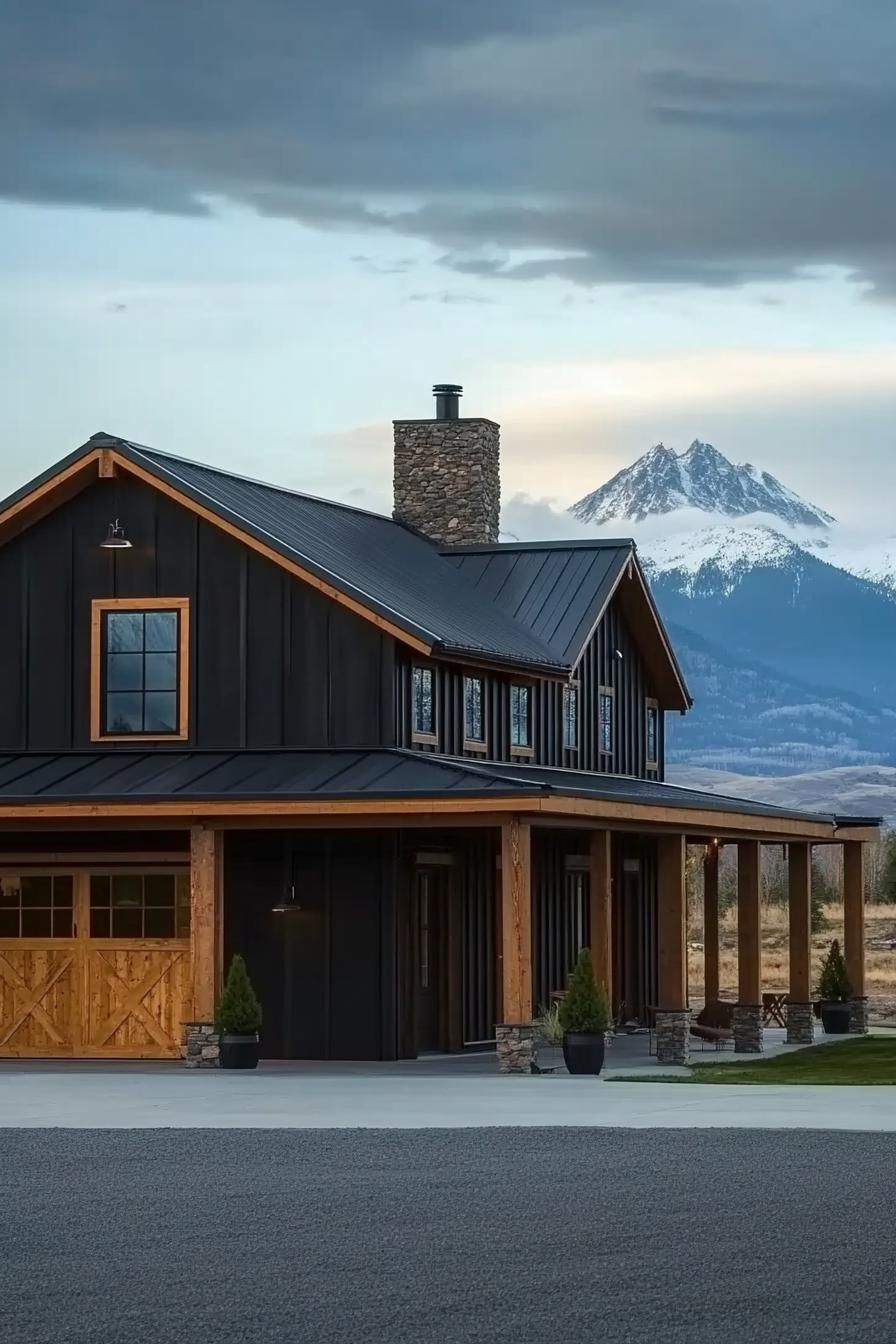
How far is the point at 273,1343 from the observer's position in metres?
9.62

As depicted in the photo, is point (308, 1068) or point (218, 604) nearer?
point (308, 1068)

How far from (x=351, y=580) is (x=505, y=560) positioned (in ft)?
24.5

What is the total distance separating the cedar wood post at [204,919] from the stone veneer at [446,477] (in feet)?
38.5

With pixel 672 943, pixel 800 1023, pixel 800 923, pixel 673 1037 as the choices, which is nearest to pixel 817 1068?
pixel 673 1037

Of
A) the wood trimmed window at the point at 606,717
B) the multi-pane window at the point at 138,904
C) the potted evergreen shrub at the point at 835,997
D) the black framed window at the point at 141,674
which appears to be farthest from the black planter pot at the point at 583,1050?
the potted evergreen shrub at the point at 835,997

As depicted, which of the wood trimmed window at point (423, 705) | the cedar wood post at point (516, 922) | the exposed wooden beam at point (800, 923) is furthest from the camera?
the exposed wooden beam at point (800, 923)

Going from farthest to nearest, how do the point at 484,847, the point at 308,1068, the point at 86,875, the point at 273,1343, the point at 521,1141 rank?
the point at 484,847 → the point at 86,875 → the point at 308,1068 → the point at 521,1141 → the point at 273,1343

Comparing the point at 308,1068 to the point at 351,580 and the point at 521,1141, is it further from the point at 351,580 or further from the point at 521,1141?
the point at 521,1141

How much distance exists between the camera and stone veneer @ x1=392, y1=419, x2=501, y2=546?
36312 millimetres

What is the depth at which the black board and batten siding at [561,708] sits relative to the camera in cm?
2828

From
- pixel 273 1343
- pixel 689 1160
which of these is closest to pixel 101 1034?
pixel 689 1160

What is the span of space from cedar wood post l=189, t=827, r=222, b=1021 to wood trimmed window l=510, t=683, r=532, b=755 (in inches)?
261

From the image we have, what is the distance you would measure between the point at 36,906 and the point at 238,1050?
13.0ft

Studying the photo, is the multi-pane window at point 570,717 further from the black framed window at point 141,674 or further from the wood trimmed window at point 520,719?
the black framed window at point 141,674
